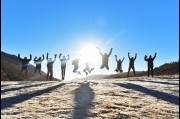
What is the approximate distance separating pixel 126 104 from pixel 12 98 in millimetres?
3683

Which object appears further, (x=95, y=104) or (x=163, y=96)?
(x=163, y=96)

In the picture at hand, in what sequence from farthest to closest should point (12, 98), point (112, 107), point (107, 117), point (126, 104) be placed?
point (12, 98) → point (126, 104) → point (112, 107) → point (107, 117)

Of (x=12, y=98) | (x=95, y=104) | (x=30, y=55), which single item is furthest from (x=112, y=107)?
(x=30, y=55)

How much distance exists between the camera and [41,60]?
89.9 feet

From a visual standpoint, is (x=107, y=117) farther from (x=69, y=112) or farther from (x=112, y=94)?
(x=112, y=94)

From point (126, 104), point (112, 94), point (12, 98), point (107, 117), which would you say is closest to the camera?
point (107, 117)

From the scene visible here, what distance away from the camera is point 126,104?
9586 millimetres

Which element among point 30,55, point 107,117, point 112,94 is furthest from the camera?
point 30,55

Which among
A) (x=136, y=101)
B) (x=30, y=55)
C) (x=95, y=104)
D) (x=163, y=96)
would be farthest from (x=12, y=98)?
(x=30, y=55)

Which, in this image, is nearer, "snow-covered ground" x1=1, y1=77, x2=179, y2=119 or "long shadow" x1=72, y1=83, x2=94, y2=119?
"long shadow" x1=72, y1=83, x2=94, y2=119

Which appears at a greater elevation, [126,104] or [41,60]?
[41,60]

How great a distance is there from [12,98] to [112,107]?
355 cm

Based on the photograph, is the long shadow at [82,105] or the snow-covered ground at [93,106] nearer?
the long shadow at [82,105]

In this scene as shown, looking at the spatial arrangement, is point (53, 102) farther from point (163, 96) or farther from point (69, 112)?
point (163, 96)
